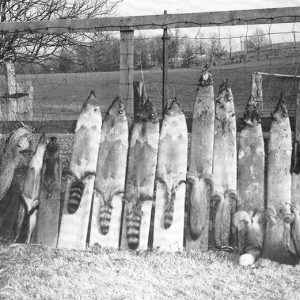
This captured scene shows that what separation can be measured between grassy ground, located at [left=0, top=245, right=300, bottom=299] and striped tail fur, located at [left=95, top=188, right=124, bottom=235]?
187 mm

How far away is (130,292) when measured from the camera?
3346 millimetres

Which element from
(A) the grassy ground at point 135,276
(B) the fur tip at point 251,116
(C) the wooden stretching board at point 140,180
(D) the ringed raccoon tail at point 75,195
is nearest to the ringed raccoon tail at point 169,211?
(C) the wooden stretching board at point 140,180

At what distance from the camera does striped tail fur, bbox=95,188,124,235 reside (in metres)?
4.12

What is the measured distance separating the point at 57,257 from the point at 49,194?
1.94 feet

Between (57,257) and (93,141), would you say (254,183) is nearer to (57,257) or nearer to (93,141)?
(93,141)

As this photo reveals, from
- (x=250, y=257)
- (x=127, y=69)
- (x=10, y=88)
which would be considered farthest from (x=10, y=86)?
(x=250, y=257)

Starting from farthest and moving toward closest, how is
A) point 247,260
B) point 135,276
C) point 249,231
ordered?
point 249,231 → point 247,260 → point 135,276

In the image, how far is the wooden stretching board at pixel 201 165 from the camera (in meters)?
4.09

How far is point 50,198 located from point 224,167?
1499 millimetres

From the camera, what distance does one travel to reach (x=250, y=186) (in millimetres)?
4070

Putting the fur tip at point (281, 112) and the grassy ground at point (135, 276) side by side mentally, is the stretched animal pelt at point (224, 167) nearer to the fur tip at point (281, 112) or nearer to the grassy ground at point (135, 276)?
the grassy ground at point (135, 276)

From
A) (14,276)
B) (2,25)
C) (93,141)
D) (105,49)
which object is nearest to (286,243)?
(93,141)

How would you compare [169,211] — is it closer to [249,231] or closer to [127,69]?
[249,231]

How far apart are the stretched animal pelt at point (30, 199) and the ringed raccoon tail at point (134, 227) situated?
0.83m
